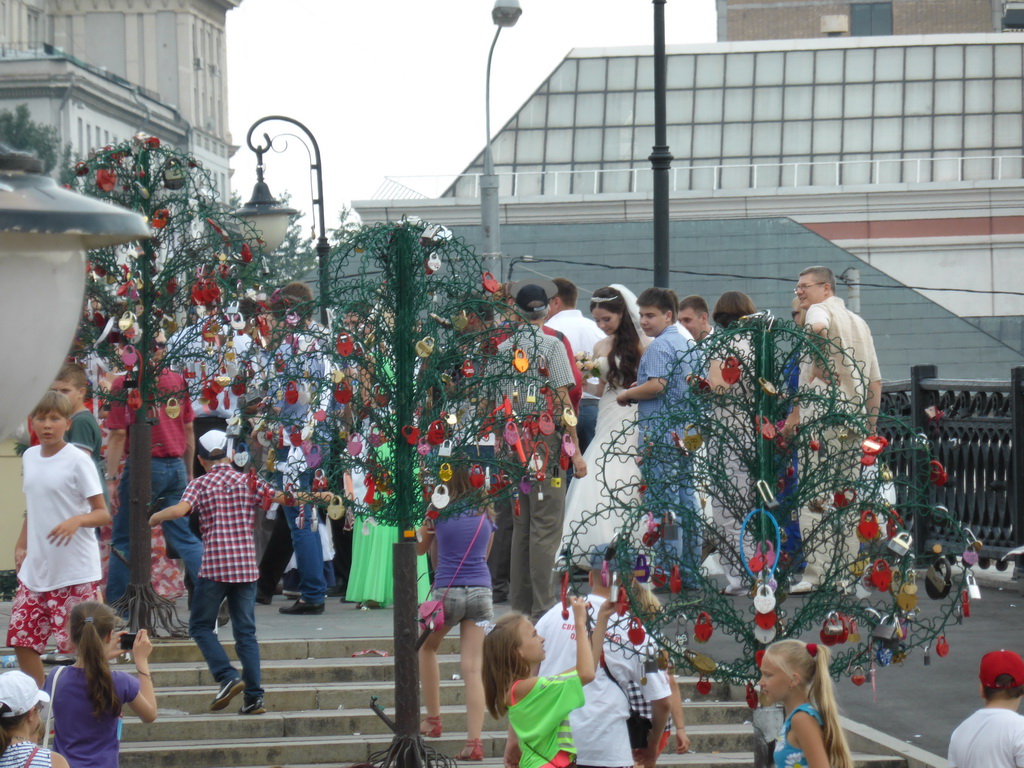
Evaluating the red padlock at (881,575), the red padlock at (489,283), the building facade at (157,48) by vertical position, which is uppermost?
the building facade at (157,48)

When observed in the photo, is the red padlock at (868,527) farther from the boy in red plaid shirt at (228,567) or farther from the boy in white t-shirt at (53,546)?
the boy in white t-shirt at (53,546)

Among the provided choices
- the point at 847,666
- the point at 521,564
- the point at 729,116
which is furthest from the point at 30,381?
the point at 729,116

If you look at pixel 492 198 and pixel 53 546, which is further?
pixel 492 198

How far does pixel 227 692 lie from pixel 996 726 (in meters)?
4.17

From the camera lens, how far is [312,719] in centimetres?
810

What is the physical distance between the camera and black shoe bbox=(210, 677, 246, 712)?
7966 millimetres

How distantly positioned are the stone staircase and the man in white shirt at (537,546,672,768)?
1.16m

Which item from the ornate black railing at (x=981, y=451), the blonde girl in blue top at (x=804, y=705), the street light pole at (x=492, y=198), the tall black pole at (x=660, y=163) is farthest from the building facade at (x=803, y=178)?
the blonde girl in blue top at (x=804, y=705)

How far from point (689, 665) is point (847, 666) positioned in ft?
2.09

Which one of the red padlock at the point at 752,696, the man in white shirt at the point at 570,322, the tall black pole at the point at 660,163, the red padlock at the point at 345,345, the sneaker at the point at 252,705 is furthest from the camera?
the tall black pole at the point at 660,163

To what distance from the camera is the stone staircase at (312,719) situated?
Answer: 25.4 ft

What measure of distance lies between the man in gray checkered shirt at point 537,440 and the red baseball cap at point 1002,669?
8.40ft

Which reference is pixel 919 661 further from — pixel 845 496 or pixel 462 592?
pixel 845 496

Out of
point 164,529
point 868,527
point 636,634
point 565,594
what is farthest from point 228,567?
point 868,527
